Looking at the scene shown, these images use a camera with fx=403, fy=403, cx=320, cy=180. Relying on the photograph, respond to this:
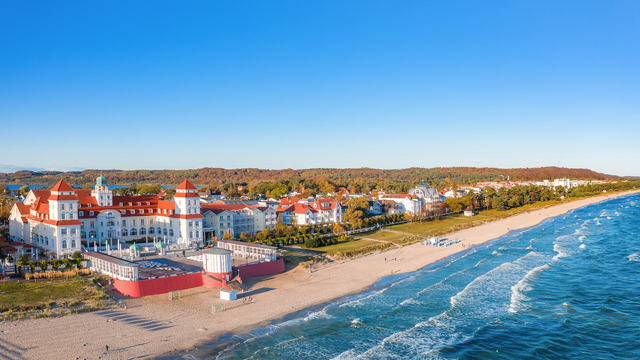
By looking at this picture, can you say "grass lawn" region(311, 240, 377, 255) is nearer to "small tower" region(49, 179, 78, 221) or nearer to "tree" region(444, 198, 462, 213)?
"small tower" region(49, 179, 78, 221)

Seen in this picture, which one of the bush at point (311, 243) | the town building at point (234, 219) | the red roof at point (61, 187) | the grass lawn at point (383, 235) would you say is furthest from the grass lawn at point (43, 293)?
the grass lawn at point (383, 235)

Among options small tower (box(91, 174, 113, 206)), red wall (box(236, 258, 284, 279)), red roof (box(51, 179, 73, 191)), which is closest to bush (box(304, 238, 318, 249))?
red wall (box(236, 258, 284, 279))

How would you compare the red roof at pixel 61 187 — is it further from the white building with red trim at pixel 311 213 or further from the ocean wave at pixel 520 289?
the ocean wave at pixel 520 289

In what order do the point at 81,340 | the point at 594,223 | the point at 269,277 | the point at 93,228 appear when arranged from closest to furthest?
1. the point at 81,340
2. the point at 269,277
3. the point at 93,228
4. the point at 594,223

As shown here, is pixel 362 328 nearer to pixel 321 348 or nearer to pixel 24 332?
pixel 321 348

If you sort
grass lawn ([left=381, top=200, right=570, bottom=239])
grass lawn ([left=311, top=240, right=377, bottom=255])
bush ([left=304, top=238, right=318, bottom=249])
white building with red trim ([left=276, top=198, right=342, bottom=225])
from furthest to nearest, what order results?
grass lawn ([left=381, top=200, right=570, bottom=239]), white building with red trim ([left=276, top=198, right=342, bottom=225]), bush ([left=304, top=238, right=318, bottom=249]), grass lawn ([left=311, top=240, right=377, bottom=255])

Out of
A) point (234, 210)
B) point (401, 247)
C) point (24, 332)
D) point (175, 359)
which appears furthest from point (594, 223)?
point (24, 332)

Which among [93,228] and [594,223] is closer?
[93,228]
